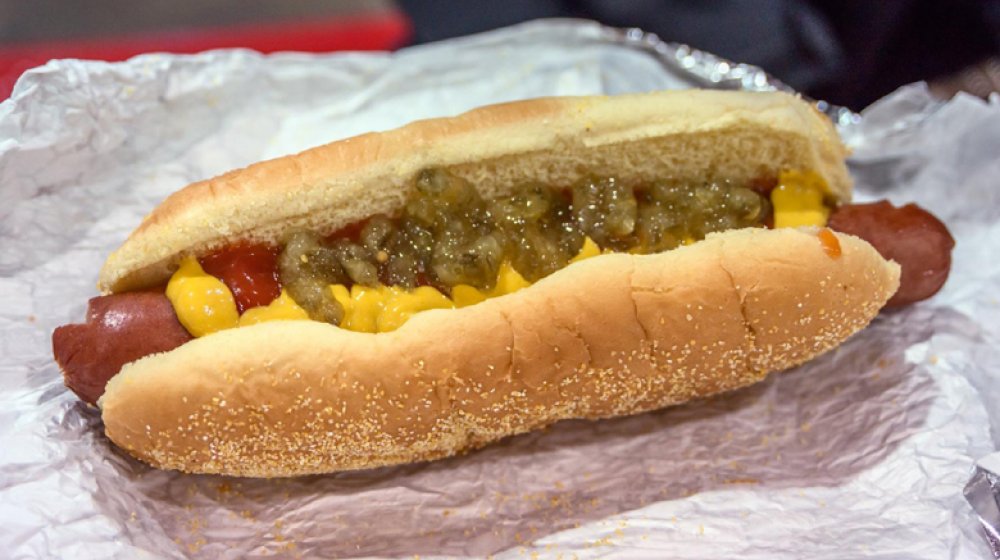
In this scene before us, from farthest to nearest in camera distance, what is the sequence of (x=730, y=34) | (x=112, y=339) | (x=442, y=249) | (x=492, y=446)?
1. (x=730, y=34)
2. (x=492, y=446)
3. (x=442, y=249)
4. (x=112, y=339)

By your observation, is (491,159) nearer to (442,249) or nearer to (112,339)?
(442,249)

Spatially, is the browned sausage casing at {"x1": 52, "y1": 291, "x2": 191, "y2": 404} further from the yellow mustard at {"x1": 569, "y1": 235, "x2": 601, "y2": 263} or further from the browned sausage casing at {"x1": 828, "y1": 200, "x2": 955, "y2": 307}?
the browned sausage casing at {"x1": 828, "y1": 200, "x2": 955, "y2": 307}

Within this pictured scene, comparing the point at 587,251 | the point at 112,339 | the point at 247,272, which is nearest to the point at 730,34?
the point at 587,251

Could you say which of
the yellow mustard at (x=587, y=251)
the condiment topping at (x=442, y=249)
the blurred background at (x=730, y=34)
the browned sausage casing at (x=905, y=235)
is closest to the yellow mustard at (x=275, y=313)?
the condiment topping at (x=442, y=249)

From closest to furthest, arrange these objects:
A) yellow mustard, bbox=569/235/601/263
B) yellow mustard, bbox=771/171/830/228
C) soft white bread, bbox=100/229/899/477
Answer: soft white bread, bbox=100/229/899/477
yellow mustard, bbox=569/235/601/263
yellow mustard, bbox=771/171/830/228

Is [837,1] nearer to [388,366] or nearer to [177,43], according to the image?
[388,366]

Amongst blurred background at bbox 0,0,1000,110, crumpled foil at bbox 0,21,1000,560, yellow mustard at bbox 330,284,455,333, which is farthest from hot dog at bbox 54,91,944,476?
blurred background at bbox 0,0,1000,110


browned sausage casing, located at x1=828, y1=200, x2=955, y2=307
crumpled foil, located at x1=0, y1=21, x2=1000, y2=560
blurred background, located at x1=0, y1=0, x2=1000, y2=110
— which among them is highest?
blurred background, located at x1=0, y1=0, x2=1000, y2=110
